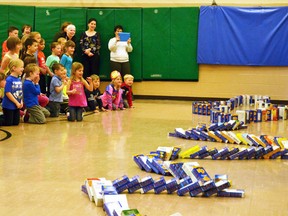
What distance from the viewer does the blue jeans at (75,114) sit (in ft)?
31.1

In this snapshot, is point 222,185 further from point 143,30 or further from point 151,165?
point 143,30

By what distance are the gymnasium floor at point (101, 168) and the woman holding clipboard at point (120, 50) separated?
158 inches

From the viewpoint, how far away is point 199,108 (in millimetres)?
10883

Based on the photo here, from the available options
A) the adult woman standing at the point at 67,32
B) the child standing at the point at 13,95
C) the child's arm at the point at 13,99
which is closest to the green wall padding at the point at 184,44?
the adult woman standing at the point at 67,32

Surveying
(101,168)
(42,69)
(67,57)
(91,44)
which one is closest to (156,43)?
(91,44)

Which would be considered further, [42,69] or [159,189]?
[42,69]

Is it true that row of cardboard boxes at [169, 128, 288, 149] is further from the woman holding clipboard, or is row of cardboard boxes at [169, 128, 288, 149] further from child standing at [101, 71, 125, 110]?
the woman holding clipboard

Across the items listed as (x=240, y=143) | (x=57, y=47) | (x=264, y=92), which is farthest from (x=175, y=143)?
(x=264, y=92)

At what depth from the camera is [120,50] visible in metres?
13.5

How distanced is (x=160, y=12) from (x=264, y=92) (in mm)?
3271

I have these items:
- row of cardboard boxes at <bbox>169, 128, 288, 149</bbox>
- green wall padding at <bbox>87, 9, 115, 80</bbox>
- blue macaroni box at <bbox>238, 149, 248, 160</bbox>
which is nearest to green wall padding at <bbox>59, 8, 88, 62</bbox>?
green wall padding at <bbox>87, 9, 115, 80</bbox>

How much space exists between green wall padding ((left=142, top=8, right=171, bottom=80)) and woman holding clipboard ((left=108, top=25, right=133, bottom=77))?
2.03 ft

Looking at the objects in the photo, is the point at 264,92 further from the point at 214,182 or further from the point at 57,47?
the point at 214,182

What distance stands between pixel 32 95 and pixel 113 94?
2.38m
